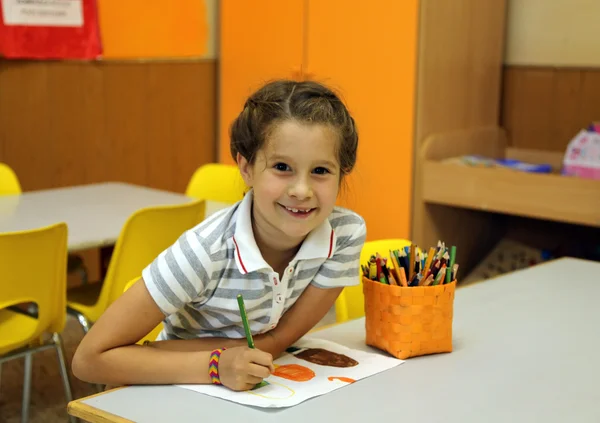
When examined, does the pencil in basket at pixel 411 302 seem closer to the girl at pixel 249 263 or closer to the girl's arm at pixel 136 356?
the girl at pixel 249 263

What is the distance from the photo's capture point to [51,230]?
6.85 feet

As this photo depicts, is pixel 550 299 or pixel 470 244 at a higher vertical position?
pixel 550 299

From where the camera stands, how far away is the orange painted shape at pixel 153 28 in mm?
3953

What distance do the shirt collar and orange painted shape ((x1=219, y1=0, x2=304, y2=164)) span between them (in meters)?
2.71

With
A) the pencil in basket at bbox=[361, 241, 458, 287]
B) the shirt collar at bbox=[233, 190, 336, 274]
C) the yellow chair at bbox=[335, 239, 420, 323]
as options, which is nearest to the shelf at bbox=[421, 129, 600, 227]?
the yellow chair at bbox=[335, 239, 420, 323]

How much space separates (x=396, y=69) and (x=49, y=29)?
5.13ft

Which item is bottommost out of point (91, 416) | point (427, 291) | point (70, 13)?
point (91, 416)

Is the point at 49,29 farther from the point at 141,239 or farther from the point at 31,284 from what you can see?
the point at 31,284

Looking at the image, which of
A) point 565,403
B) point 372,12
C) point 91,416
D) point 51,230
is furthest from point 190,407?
point 372,12

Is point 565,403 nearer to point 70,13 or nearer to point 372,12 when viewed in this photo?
point 372,12

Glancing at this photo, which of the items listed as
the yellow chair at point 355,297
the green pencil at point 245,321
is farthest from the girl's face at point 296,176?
the yellow chair at point 355,297

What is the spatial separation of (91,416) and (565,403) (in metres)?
0.66

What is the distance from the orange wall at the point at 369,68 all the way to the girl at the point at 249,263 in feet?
7.36

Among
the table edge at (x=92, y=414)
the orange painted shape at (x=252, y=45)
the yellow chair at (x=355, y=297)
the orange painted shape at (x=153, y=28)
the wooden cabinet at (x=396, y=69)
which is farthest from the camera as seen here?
the orange painted shape at (x=252, y=45)
